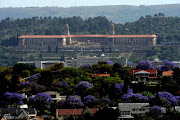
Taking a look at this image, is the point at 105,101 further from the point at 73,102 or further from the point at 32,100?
the point at 32,100

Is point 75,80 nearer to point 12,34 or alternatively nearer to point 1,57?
point 1,57

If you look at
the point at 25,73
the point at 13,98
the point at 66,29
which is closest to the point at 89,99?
the point at 13,98

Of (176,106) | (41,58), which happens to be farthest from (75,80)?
(41,58)

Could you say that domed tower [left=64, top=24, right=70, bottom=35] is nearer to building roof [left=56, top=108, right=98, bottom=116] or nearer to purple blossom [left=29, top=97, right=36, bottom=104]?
purple blossom [left=29, top=97, right=36, bottom=104]

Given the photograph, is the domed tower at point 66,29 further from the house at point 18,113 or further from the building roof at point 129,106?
the house at point 18,113

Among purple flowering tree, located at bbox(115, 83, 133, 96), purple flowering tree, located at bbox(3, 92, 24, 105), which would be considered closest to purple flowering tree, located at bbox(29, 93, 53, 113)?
purple flowering tree, located at bbox(3, 92, 24, 105)

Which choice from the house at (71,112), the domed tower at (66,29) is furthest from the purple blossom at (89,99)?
the domed tower at (66,29)
